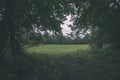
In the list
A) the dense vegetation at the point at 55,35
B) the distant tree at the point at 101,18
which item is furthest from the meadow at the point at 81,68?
the distant tree at the point at 101,18

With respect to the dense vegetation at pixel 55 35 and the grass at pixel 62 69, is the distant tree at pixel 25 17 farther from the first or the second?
the grass at pixel 62 69

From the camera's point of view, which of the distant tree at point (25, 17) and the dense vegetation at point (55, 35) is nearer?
the dense vegetation at point (55, 35)

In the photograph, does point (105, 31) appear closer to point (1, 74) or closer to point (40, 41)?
point (40, 41)

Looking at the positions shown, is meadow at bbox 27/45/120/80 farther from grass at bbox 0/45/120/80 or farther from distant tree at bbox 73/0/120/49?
distant tree at bbox 73/0/120/49

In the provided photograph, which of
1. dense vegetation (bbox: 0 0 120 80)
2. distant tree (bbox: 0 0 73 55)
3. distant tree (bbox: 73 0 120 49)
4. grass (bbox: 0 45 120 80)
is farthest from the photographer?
distant tree (bbox: 73 0 120 49)

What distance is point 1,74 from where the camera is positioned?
42.7ft

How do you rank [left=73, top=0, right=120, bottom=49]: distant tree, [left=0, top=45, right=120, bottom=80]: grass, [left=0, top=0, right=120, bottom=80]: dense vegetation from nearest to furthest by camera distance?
[left=0, top=45, right=120, bottom=80]: grass
[left=0, top=0, right=120, bottom=80]: dense vegetation
[left=73, top=0, right=120, bottom=49]: distant tree

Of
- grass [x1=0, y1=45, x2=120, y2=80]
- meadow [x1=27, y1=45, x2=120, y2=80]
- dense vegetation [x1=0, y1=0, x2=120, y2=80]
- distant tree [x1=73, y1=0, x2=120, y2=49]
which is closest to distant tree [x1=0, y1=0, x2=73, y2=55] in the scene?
dense vegetation [x1=0, y1=0, x2=120, y2=80]

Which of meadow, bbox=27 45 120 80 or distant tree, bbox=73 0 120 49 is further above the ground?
distant tree, bbox=73 0 120 49

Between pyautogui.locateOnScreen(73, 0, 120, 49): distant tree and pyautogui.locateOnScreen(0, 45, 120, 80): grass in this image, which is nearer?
→ pyautogui.locateOnScreen(0, 45, 120, 80): grass

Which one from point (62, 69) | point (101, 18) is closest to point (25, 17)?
point (62, 69)

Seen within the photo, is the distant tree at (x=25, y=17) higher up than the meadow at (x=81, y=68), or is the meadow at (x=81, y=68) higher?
the distant tree at (x=25, y=17)

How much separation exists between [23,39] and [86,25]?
4.37 m

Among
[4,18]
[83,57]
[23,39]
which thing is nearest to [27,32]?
[23,39]
